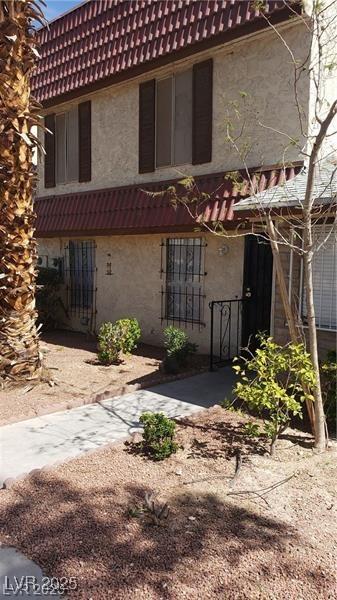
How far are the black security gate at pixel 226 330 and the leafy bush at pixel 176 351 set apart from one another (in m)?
0.55

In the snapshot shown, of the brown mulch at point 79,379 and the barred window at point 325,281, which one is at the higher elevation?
the barred window at point 325,281

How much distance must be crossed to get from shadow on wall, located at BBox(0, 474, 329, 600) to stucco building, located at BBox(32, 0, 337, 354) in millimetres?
3144

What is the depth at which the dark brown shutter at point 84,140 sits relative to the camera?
11.4 metres

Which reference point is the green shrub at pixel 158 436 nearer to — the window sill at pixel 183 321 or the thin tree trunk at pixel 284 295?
the thin tree trunk at pixel 284 295

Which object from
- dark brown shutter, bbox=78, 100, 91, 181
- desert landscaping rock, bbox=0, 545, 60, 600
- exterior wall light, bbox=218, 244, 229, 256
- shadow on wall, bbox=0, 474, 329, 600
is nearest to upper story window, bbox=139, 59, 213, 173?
exterior wall light, bbox=218, 244, 229, 256

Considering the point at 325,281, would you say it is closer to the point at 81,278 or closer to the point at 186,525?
the point at 186,525

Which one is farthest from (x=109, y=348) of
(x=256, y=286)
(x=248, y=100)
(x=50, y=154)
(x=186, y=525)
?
(x=50, y=154)

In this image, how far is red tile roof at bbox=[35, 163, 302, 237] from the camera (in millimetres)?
7898

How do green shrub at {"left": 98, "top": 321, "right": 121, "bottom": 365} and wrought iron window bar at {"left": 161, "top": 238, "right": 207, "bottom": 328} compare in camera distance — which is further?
wrought iron window bar at {"left": 161, "top": 238, "right": 207, "bottom": 328}

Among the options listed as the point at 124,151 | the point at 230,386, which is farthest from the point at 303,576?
the point at 124,151

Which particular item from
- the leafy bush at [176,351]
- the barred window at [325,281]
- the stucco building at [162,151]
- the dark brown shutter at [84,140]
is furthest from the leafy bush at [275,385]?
the dark brown shutter at [84,140]

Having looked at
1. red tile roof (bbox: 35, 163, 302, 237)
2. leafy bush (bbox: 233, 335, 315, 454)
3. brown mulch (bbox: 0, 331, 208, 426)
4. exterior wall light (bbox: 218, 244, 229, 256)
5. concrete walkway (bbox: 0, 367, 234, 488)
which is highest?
red tile roof (bbox: 35, 163, 302, 237)

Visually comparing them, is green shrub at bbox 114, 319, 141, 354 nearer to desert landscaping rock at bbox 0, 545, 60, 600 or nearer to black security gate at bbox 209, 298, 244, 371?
black security gate at bbox 209, 298, 244, 371

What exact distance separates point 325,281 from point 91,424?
3.42 metres
